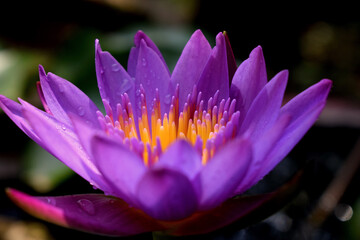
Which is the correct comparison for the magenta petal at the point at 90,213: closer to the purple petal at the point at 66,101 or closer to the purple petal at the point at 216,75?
the purple petal at the point at 66,101

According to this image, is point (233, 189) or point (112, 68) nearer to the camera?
point (233, 189)

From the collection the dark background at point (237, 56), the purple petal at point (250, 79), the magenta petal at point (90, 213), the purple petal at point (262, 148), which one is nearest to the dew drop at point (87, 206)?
the magenta petal at point (90, 213)

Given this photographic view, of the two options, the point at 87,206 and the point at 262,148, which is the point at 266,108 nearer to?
the point at 262,148

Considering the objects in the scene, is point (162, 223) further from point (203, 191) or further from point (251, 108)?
point (251, 108)

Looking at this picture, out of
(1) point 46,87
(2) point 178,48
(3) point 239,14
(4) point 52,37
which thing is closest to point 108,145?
(1) point 46,87

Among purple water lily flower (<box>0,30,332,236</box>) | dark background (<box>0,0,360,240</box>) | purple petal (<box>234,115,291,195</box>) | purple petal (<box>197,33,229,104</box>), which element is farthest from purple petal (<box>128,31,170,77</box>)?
dark background (<box>0,0,360,240</box>)

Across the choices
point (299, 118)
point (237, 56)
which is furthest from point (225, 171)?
point (237, 56)
